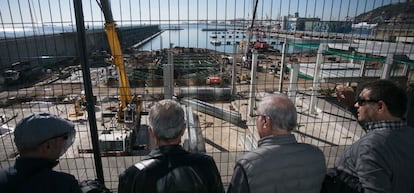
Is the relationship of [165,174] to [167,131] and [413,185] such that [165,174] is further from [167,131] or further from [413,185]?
[413,185]

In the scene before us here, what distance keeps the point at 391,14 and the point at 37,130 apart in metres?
3.86

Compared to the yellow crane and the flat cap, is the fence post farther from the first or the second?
the yellow crane

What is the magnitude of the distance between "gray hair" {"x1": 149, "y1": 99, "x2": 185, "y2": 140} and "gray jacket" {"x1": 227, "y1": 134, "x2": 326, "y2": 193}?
42 centimetres

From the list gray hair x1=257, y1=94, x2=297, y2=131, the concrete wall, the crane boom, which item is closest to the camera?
gray hair x1=257, y1=94, x2=297, y2=131

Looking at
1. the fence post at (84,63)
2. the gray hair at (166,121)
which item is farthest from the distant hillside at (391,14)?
the fence post at (84,63)

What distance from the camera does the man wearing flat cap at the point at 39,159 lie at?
1.34 metres

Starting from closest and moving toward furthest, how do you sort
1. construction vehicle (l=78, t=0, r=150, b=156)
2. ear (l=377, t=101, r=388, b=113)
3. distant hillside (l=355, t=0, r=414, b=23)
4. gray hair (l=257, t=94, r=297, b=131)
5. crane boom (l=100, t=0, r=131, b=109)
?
gray hair (l=257, t=94, r=297, b=131)
ear (l=377, t=101, r=388, b=113)
distant hillside (l=355, t=0, r=414, b=23)
crane boom (l=100, t=0, r=131, b=109)
construction vehicle (l=78, t=0, r=150, b=156)

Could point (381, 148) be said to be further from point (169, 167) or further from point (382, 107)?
point (169, 167)

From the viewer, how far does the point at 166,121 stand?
1551 millimetres

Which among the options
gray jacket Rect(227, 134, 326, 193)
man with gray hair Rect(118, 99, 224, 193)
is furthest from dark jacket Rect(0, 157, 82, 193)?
gray jacket Rect(227, 134, 326, 193)

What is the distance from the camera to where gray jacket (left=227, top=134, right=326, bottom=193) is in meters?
1.55

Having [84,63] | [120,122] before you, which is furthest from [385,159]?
[120,122]

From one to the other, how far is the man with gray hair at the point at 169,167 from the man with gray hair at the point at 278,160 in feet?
0.66

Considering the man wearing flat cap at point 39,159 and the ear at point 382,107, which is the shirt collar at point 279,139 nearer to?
the ear at point 382,107
